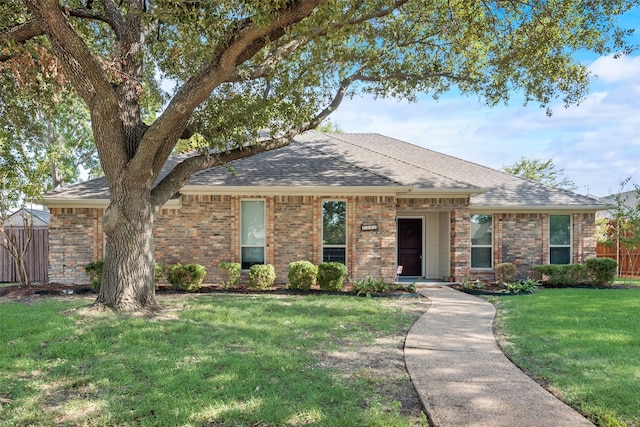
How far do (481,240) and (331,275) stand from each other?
6.17 metres

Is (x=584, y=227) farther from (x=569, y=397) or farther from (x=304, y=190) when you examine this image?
(x=569, y=397)

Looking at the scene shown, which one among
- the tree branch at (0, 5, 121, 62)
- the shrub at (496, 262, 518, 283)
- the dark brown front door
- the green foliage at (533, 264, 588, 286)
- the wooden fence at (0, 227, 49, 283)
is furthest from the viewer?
the dark brown front door

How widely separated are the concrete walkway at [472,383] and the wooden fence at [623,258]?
46.2 feet

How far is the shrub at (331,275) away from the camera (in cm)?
1043

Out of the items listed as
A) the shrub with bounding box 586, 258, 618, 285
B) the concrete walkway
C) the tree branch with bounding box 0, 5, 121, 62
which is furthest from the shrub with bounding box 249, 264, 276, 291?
the shrub with bounding box 586, 258, 618, 285

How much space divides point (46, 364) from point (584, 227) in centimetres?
1527

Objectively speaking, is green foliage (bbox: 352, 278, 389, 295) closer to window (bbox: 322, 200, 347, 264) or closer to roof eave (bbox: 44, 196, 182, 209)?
window (bbox: 322, 200, 347, 264)

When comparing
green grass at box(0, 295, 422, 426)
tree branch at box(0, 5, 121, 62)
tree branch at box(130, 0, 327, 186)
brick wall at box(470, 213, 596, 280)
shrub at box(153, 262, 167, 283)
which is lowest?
green grass at box(0, 295, 422, 426)

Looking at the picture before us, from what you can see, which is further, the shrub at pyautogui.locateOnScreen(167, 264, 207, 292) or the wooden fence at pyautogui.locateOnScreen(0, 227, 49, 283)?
the wooden fence at pyautogui.locateOnScreen(0, 227, 49, 283)

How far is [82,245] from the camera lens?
38.1 feet

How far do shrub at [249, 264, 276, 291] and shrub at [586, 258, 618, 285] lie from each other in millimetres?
10089

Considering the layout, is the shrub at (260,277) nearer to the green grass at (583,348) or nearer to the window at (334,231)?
the window at (334,231)

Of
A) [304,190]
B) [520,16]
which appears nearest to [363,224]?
[304,190]

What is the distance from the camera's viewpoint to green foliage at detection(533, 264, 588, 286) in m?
12.1
